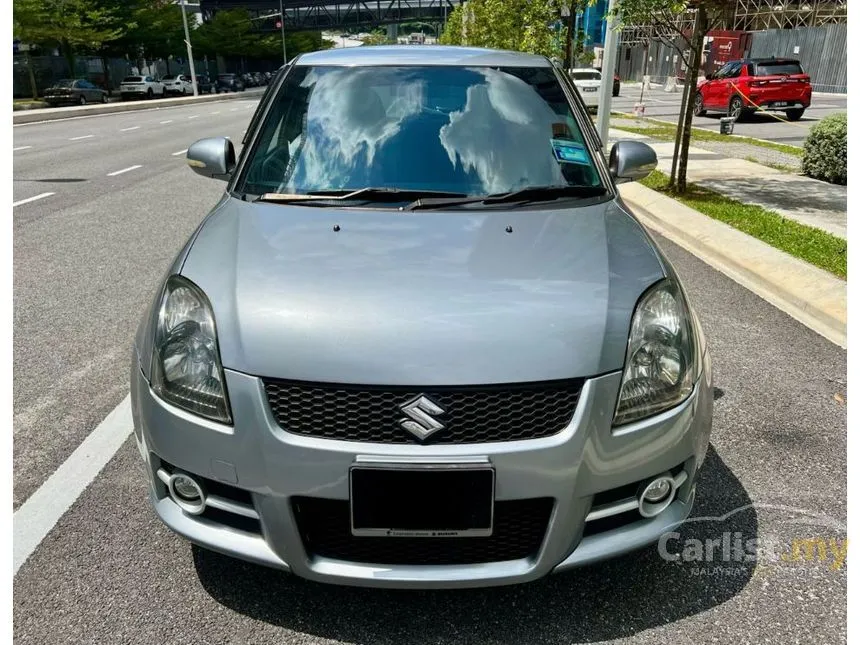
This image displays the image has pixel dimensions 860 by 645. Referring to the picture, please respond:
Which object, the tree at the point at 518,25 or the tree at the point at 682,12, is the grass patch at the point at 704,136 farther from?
the tree at the point at 682,12

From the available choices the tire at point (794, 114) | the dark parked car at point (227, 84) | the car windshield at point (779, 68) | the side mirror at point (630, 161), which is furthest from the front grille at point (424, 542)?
the dark parked car at point (227, 84)

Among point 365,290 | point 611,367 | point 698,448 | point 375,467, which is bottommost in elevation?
point 698,448

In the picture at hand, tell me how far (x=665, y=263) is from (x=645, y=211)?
7223 mm

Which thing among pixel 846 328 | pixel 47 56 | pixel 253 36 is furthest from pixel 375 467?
pixel 253 36

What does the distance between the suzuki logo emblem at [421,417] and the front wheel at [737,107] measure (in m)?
21.9

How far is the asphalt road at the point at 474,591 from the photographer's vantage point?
2.26 m

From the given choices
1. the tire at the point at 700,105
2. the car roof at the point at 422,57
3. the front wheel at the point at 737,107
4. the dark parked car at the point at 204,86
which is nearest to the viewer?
the car roof at the point at 422,57

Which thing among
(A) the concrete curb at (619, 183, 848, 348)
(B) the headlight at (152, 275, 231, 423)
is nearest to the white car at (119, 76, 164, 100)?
(A) the concrete curb at (619, 183, 848, 348)

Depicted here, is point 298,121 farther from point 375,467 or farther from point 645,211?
point 645,211

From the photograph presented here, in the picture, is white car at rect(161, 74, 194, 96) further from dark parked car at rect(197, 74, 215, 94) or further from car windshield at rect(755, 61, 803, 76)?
car windshield at rect(755, 61, 803, 76)

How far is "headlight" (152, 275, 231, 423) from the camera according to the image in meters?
2.08

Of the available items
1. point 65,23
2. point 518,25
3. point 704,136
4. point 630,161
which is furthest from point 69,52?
point 630,161

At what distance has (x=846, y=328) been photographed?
4906mm

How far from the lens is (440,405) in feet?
6.42
